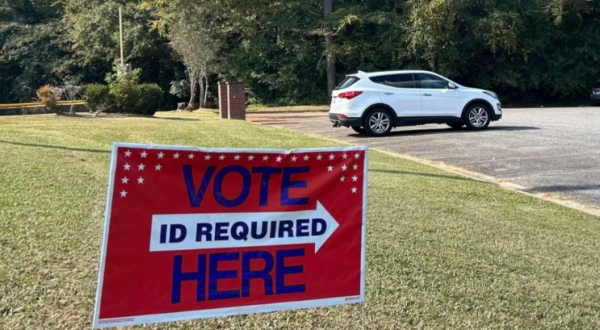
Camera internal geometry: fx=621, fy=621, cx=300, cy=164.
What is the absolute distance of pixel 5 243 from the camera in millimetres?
4699

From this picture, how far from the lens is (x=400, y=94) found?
50.6 ft

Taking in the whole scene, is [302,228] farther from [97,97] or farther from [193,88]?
[193,88]

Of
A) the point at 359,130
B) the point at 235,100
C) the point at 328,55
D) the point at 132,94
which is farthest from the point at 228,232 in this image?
the point at 328,55

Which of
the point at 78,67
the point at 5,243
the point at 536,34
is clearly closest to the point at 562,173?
the point at 5,243

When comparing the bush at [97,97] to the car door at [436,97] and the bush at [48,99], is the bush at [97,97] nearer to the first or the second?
the bush at [48,99]

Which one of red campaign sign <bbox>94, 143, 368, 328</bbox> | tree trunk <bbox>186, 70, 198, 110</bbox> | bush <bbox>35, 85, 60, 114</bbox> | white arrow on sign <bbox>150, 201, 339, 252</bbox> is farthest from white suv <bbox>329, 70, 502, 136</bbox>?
tree trunk <bbox>186, 70, 198, 110</bbox>

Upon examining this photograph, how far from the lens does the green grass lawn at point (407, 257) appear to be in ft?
13.2

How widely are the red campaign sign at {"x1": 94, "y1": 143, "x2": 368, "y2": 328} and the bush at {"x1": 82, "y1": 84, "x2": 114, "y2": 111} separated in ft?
53.3

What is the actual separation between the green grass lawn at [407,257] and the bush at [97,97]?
33.3ft

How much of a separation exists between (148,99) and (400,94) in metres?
8.18

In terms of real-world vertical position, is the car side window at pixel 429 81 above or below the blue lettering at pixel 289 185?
above

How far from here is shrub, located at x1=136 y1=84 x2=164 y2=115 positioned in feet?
62.8

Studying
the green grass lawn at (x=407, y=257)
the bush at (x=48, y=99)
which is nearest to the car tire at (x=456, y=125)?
the green grass lawn at (x=407, y=257)

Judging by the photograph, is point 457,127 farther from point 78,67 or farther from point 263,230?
point 78,67
